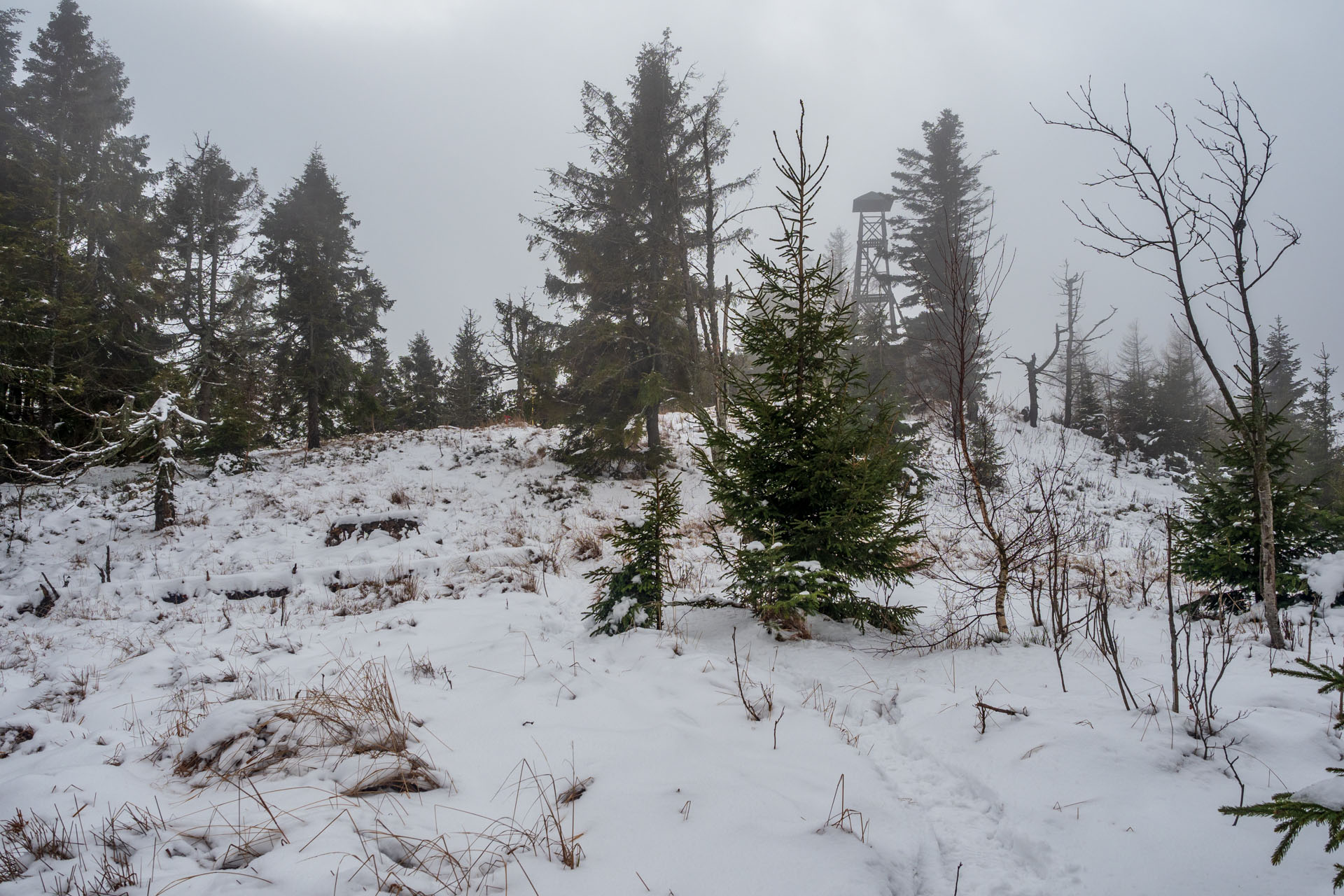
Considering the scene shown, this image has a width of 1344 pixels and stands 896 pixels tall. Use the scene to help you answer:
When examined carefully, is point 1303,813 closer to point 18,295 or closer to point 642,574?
point 642,574

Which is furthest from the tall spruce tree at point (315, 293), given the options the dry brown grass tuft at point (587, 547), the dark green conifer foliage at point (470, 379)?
the dry brown grass tuft at point (587, 547)

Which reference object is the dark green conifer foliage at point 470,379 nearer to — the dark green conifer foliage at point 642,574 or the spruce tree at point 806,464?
the dark green conifer foliage at point 642,574

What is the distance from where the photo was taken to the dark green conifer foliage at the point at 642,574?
4848 millimetres

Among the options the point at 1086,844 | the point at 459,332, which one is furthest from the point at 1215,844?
the point at 459,332

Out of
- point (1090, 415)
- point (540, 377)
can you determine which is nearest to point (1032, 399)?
point (1090, 415)

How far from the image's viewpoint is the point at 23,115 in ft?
49.5

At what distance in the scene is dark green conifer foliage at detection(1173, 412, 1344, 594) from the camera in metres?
5.12

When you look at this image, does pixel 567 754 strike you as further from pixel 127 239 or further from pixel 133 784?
pixel 127 239

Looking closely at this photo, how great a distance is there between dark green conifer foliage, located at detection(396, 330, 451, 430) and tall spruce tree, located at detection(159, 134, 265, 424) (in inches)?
443

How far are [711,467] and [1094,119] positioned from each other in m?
4.39

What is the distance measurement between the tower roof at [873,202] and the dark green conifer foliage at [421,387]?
24615mm

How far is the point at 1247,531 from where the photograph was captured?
5172mm

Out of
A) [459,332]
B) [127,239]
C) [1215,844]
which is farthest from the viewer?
[459,332]

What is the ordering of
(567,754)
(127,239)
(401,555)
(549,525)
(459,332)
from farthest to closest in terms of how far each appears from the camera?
(459,332) < (127,239) < (549,525) < (401,555) < (567,754)
